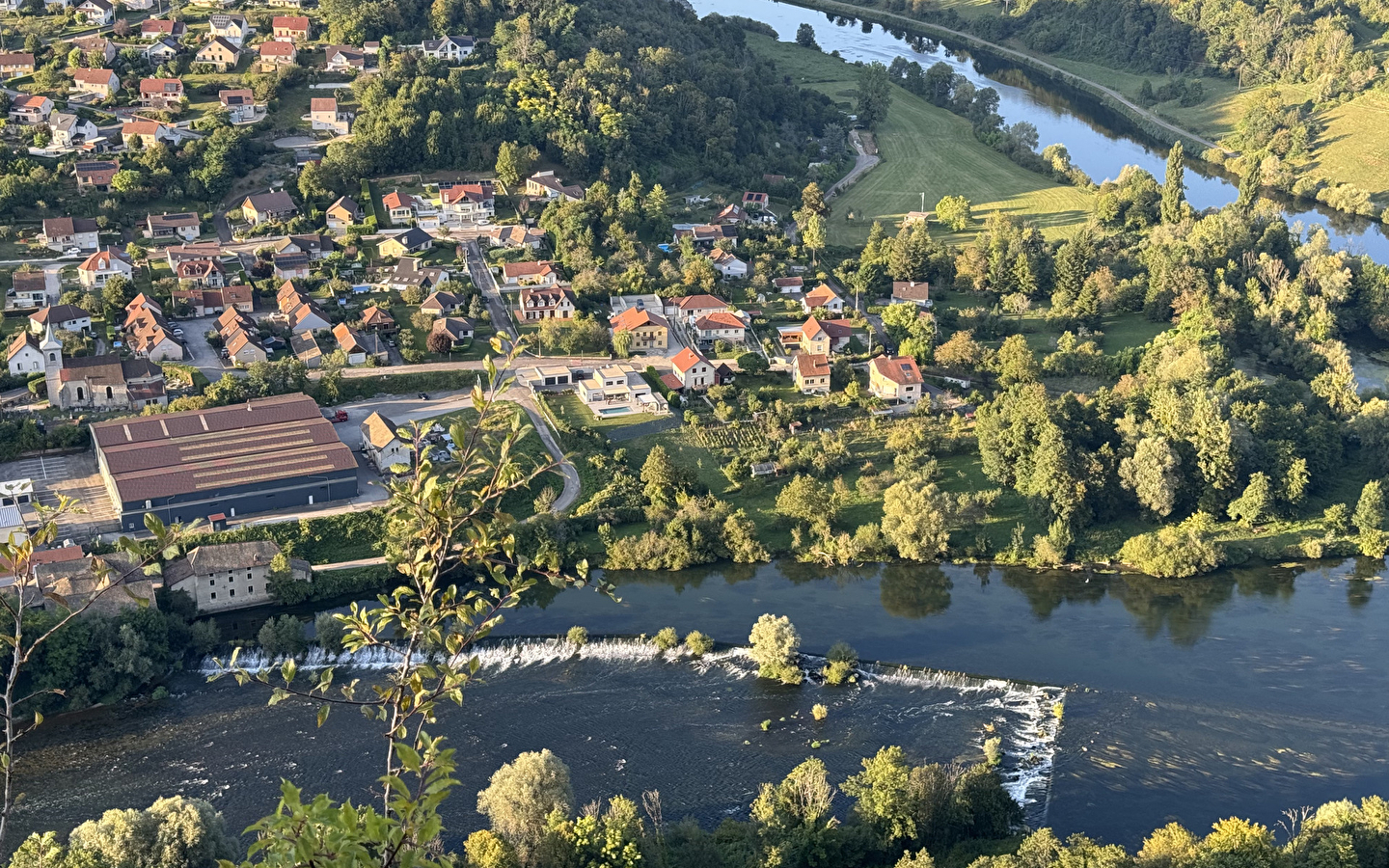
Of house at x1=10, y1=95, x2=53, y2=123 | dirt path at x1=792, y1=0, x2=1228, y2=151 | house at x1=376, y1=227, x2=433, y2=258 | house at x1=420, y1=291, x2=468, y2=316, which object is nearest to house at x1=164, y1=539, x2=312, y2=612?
house at x1=420, y1=291, x2=468, y2=316

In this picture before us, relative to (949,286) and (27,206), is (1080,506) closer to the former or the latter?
(949,286)

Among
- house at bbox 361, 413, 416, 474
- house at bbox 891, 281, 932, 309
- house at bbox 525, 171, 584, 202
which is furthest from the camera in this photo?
house at bbox 525, 171, 584, 202

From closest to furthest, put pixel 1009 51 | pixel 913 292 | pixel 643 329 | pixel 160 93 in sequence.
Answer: pixel 643 329, pixel 913 292, pixel 160 93, pixel 1009 51

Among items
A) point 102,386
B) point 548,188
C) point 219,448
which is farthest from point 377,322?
point 548,188

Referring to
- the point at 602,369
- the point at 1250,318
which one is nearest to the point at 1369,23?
the point at 1250,318

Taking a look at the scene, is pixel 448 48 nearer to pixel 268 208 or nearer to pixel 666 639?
pixel 268 208

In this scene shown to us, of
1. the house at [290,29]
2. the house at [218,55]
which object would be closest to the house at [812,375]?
the house at [218,55]

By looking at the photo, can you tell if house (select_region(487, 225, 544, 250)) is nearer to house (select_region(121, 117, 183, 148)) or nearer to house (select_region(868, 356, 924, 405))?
house (select_region(121, 117, 183, 148))
